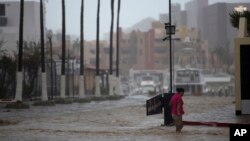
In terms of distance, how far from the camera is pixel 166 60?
6398 inches

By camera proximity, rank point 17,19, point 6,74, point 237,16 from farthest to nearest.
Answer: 1. point 17,19
2. point 6,74
3. point 237,16

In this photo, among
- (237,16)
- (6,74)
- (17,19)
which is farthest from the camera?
(17,19)

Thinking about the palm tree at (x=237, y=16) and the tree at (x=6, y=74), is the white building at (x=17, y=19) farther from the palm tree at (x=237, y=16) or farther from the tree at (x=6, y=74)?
the palm tree at (x=237, y=16)

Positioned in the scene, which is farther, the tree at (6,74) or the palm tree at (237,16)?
the tree at (6,74)

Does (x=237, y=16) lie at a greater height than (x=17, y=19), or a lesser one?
lesser

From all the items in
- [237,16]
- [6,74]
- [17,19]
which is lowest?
[6,74]

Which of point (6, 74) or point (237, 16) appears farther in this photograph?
point (6, 74)

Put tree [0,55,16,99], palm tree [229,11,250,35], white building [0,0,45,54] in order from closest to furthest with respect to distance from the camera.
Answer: palm tree [229,11,250,35] < tree [0,55,16,99] < white building [0,0,45,54]

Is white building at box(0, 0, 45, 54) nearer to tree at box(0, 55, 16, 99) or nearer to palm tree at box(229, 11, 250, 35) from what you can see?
tree at box(0, 55, 16, 99)

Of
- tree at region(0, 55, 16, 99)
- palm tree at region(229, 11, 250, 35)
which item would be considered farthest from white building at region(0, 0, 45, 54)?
palm tree at region(229, 11, 250, 35)

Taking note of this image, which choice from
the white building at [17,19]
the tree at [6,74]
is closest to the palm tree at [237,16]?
the tree at [6,74]

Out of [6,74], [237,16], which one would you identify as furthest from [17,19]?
[237,16]

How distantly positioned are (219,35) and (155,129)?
181326 millimetres

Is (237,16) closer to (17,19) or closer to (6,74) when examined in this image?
(6,74)
